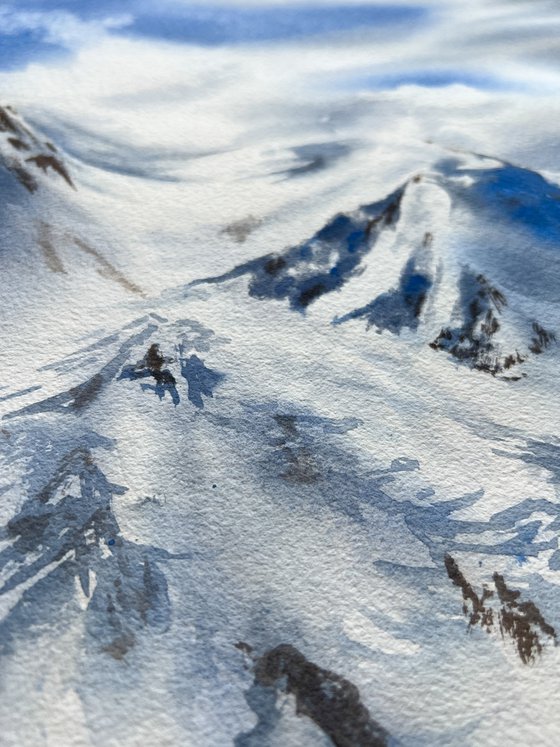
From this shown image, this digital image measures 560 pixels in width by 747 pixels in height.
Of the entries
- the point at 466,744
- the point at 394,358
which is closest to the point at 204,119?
the point at 394,358

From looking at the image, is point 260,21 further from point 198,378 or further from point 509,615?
point 509,615

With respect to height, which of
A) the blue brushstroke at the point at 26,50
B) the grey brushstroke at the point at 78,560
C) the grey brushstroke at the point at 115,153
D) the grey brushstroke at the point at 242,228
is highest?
the blue brushstroke at the point at 26,50

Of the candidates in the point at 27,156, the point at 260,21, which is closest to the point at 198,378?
the point at 27,156

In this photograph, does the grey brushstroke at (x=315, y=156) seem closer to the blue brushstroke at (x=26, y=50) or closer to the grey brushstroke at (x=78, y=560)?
the blue brushstroke at (x=26, y=50)

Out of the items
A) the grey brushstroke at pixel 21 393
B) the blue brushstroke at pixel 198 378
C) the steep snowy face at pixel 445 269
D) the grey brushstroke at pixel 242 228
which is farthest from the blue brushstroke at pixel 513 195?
the grey brushstroke at pixel 21 393

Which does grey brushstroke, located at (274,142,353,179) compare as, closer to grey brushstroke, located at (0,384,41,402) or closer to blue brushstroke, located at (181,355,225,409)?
blue brushstroke, located at (181,355,225,409)

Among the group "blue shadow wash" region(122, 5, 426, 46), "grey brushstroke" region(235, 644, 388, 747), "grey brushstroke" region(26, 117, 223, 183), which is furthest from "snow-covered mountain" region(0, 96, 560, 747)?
"blue shadow wash" region(122, 5, 426, 46)
